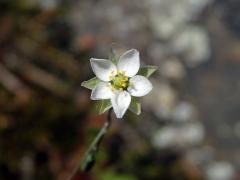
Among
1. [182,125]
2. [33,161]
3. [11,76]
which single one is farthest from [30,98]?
[182,125]

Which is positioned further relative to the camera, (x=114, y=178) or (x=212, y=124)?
(x=212, y=124)

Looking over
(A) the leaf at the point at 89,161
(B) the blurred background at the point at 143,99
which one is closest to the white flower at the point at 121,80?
(A) the leaf at the point at 89,161

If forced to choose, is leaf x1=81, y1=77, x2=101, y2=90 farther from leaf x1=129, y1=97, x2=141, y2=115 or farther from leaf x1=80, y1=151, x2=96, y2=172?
leaf x1=80, y1=151, x2=96, y2=172

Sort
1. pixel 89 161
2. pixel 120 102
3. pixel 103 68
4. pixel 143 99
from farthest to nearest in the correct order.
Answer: pixel 143 99, pixel 89 161, pixel 103 68, pixel 120 102

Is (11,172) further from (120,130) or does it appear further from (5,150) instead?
(120,130)

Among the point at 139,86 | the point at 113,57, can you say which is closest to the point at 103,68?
the point at 113,57

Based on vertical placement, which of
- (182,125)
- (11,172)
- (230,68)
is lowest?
(11,172)

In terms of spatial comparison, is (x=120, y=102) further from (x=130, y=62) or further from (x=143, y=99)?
(x=143, y=99)

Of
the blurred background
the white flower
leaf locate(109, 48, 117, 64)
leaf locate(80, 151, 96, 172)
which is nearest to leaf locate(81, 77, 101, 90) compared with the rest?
the white flower
